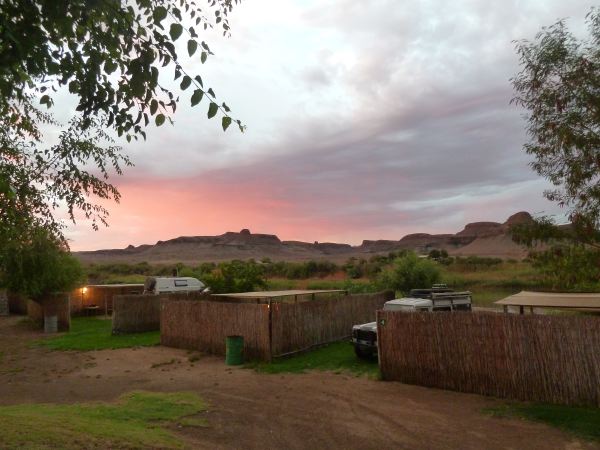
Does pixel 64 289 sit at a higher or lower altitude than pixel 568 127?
lower

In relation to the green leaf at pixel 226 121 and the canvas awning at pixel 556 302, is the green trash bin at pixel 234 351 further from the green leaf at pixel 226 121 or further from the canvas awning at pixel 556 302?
the green leaf at pixel 226 121

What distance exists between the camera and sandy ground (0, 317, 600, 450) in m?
7.79

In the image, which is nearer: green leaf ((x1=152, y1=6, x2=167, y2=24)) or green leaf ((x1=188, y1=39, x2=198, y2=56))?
green leaf ((x1=188, y1=39, x2=198, y2=56))

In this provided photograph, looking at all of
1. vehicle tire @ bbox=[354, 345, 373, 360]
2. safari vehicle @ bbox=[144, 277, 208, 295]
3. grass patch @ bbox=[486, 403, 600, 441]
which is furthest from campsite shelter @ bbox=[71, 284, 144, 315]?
grass patch @ bbox=[486, 403, 600, 441]

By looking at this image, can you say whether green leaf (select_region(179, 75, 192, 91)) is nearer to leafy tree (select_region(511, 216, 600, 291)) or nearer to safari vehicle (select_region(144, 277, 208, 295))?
leafy tree (select_region(511, 216, 600, 291))

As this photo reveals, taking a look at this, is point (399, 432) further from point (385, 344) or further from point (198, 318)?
point (198, 318)

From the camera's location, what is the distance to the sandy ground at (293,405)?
25.5 ft

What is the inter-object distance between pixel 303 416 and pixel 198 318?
969 cm

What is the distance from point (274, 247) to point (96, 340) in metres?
118

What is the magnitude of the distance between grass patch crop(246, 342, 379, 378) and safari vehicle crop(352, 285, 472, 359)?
16.7 inches

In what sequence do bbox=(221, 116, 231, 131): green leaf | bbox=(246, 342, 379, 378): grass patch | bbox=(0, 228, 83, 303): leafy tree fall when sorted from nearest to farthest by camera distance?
1. bbox=(221, 116, 231, 131): green leaf
2. bbox=(246, 342, 379, 378): grass patch
3. bbox=(0, 228, 83, 303): leafy tree

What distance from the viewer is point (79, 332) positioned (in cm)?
2405

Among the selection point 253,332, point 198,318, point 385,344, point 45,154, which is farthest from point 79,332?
point 45,154

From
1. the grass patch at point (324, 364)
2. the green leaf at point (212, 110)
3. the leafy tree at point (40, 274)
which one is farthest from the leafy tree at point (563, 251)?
the leafy tree at point (40, 274)
